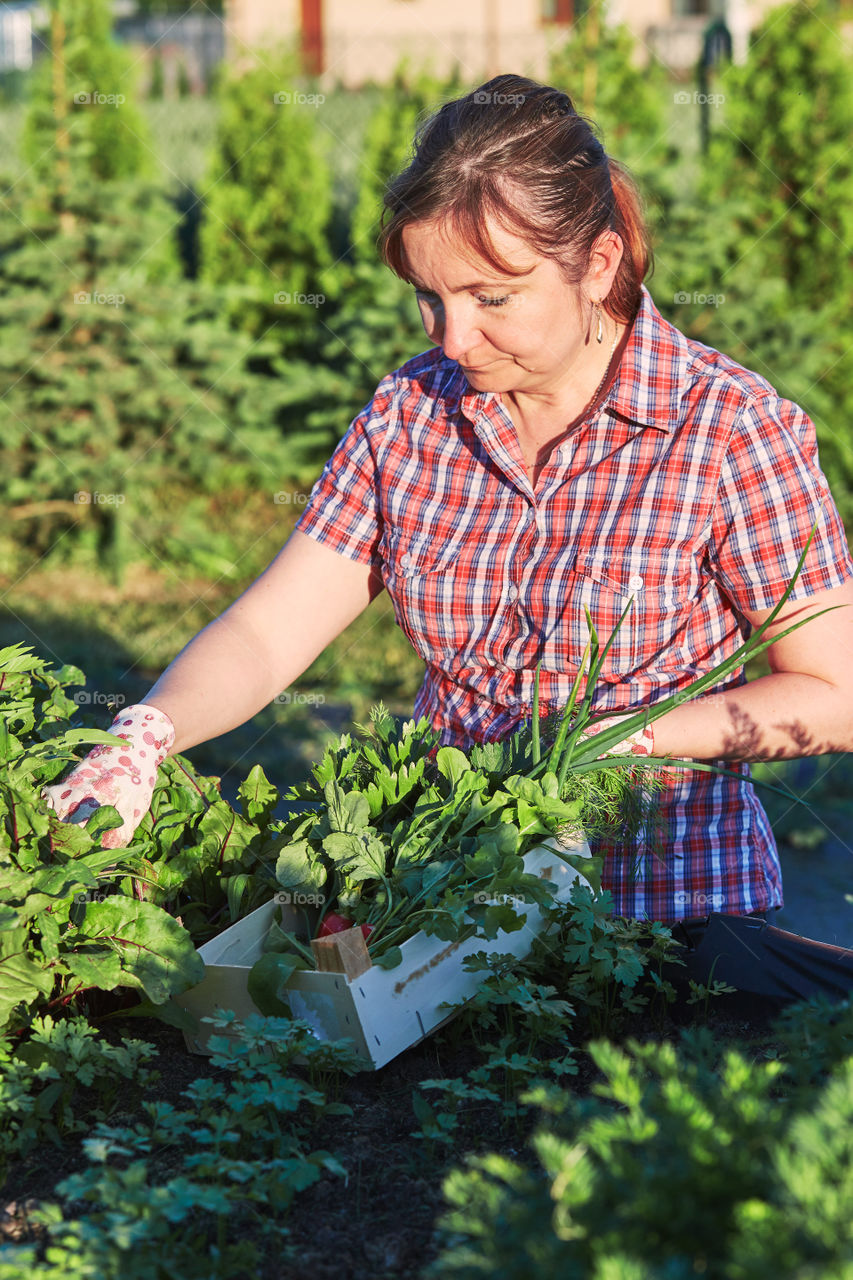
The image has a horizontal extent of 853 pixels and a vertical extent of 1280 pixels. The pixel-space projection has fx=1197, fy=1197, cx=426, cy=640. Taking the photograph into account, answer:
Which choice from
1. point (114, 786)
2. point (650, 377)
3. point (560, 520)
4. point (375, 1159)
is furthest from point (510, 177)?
point (375, 1159)

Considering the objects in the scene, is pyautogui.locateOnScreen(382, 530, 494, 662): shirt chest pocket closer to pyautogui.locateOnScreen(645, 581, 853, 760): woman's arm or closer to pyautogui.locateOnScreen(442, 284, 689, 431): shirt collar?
pyautogui.locateOnScreen(442, 284, 689, 431): shirt collar

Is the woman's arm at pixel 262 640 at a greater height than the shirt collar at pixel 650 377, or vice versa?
the shirt collar at pixel 650 377

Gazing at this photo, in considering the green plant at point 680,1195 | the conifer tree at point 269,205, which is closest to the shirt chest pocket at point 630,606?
the green plant at point 680,1195

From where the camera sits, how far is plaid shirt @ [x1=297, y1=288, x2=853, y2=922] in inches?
70.1

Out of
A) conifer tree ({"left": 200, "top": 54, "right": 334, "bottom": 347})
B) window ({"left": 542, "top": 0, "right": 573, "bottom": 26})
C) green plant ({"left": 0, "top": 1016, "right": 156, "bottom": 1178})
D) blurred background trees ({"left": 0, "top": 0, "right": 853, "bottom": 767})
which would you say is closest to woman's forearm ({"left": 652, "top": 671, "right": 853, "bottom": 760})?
green plant ({"left": 0, "top": 1016, "right": 156, "bottom": 1178})

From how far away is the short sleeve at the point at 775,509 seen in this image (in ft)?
5.78

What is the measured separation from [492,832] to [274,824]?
0.33 m

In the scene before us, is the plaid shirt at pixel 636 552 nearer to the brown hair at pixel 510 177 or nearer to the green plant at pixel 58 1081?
the brown hair at pixel 510 177

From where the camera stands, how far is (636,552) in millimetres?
1826

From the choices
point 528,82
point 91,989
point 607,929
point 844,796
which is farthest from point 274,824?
point 844,796

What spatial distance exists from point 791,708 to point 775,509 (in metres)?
0.29

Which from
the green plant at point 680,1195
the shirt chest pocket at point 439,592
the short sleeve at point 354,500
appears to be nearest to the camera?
the green plant at point 680,1195

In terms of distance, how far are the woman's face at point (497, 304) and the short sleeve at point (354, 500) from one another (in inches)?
11.5

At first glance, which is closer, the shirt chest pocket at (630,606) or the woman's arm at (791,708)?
the woman's arm at (791,708)
